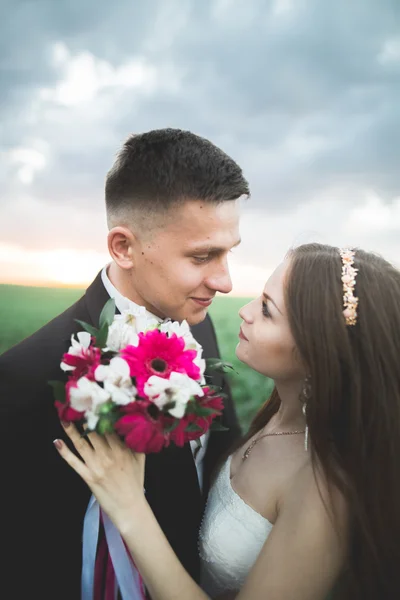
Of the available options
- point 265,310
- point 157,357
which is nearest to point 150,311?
point 265,310

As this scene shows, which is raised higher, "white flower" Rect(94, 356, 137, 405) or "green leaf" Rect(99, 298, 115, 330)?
"green leaf" Rect(99, 298, 115, 330)

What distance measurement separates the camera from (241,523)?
9.14 feet

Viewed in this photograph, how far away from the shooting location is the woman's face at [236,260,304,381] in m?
2.71

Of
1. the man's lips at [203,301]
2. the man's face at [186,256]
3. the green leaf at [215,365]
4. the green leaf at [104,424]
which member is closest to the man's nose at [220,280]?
the man's face at [186,256]

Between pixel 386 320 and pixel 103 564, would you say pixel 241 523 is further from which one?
pixel 386 320

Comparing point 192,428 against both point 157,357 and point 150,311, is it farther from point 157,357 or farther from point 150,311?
point 150,311

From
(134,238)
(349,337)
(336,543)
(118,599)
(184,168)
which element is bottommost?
(118,599)

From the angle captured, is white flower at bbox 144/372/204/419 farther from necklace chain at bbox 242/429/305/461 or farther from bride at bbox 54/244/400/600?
necklace chain at bbox 242/429/305/461

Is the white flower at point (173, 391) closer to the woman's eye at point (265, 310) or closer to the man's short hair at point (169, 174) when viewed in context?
the woman's eye at point (265, 310)

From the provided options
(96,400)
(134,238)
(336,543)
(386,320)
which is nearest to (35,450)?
(96,400)

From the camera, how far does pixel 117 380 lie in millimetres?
1904

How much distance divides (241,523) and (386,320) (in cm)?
148

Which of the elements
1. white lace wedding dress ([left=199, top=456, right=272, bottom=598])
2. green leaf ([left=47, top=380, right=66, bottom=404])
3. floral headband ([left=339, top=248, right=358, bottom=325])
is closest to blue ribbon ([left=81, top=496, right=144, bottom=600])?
white lace wedding dress ([left=199, top=456, right=272, bottom=598])

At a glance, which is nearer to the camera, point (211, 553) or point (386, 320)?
point (386, 320)
